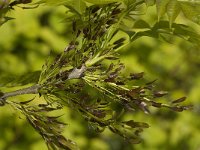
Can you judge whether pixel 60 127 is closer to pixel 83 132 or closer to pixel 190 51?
pixel 83 132

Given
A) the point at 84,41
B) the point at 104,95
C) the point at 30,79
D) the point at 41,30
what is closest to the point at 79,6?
the point at 84,41

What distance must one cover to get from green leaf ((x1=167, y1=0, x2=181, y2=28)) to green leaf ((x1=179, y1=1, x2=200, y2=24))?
1cm

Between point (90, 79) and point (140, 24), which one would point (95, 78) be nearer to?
point (90, 79)

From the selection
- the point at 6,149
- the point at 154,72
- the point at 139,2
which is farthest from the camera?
the point at 154,72

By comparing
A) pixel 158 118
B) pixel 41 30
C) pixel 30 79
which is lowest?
pixel 158 118

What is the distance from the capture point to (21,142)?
11.8 feet

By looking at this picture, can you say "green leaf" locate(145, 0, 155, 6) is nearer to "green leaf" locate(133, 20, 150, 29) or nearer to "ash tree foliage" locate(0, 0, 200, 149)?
"ash tree foliage" locate(0, 0, 200, 149)

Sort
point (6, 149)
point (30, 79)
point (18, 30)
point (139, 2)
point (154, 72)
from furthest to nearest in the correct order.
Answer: point (154, 72), point (18, 30), point (6, 149), point (30, 79), point (139, 2)

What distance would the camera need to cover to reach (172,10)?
3.73ft

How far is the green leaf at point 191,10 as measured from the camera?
114 centimetres

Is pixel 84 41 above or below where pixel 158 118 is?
above

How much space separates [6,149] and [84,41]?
2456 millimetres

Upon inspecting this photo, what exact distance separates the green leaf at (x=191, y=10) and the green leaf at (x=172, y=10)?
1 centimetres

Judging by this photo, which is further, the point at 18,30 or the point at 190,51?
the point at 190,51
